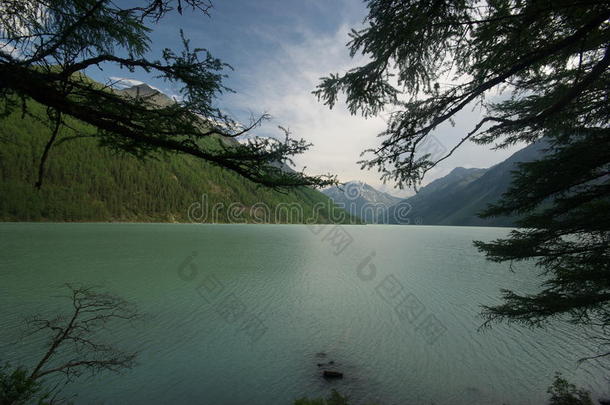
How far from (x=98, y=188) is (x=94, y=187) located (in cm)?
133

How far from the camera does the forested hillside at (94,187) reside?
8950 cm

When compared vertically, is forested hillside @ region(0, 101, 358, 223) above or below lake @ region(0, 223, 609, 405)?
above

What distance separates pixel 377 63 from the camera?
3949 millimetres

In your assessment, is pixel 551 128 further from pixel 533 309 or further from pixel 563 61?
pixel 533 309

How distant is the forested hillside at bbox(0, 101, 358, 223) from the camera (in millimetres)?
89500

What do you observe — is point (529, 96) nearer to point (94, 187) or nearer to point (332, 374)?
point (332, 374)

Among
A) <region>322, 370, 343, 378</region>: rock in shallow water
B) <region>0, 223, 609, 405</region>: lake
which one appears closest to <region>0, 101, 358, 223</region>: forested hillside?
<region>0, 223, 609, 405</region>: lake

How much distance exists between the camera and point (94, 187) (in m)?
107

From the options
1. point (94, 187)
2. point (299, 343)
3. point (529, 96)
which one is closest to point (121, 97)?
point (529, 96)

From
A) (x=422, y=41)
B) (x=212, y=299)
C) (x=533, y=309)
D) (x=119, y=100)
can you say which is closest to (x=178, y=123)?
(x=119, y=100)

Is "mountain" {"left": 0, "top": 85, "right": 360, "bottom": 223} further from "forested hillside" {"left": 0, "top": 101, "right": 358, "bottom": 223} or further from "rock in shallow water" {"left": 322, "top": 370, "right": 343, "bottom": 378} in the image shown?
"rock in shallow water" {"left": 322, "top": 370, "right": 343, "bottom": 378}

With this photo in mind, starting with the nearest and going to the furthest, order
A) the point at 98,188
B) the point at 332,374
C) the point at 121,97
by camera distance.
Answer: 1. the point at 121,97
2. the point at 332,374
3. the point at 98,188

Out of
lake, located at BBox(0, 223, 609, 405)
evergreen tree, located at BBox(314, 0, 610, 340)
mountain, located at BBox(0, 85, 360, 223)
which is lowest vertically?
Answer: lake, located at BBox(0, 223, 609, 405)

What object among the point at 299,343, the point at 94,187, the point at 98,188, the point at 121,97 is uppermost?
the point at 94,187
